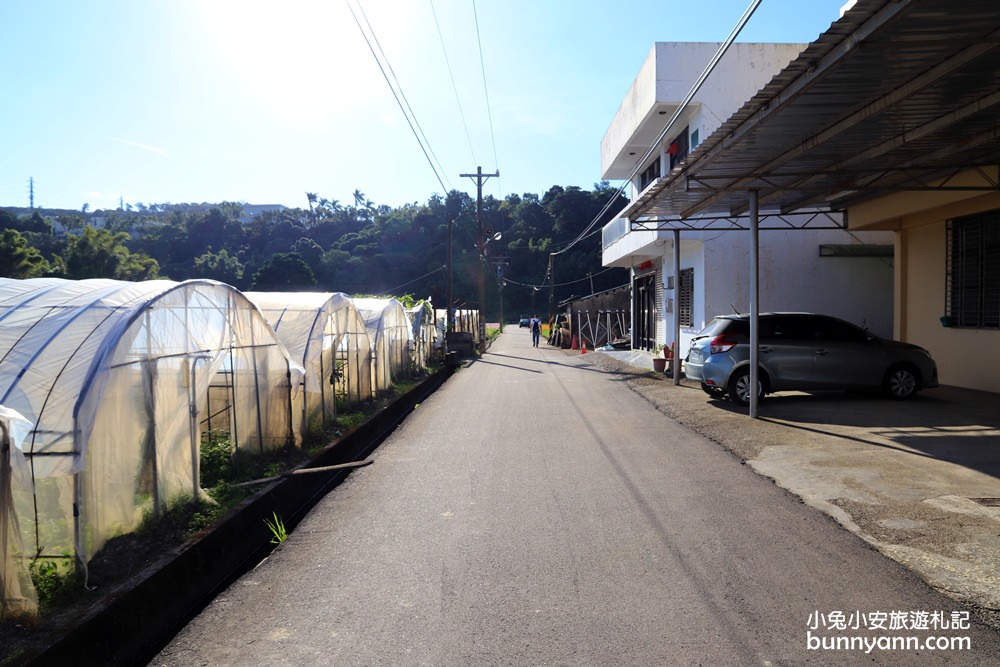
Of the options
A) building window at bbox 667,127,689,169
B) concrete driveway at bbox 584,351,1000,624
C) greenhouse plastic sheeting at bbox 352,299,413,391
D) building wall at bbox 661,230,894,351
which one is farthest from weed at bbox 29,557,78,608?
building window at bbox 667,127,689,169

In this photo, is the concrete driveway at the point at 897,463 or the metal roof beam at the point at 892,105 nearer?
the concrete driveway at the point at 897,463

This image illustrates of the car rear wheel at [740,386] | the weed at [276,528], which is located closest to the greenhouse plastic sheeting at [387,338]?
the car rear wheel at [740,386]

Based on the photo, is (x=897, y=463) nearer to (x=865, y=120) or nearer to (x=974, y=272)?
(x=865, y=120)

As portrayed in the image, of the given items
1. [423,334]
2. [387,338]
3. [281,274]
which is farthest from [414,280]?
[387,338]

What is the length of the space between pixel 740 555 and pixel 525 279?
3451 inches

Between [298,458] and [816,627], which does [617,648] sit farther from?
[298,458]

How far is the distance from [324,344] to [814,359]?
29.1 feet

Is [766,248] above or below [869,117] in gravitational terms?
below

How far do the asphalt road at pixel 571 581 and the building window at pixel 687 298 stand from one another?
47.9 ft

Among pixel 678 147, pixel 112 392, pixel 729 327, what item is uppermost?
pixel 678 147

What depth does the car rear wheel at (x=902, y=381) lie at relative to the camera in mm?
13500

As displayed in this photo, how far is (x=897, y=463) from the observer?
8461mm

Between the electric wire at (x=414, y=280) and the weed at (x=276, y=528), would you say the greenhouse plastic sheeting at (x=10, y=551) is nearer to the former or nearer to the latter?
the weed at (x=276, y=528)

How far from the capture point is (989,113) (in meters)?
9.66
